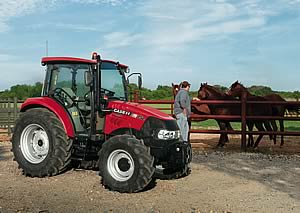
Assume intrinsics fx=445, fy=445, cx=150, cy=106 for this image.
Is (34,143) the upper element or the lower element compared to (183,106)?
lower

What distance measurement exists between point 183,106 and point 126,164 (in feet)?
12.8

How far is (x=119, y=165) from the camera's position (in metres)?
7.31

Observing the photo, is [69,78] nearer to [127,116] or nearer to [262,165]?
[127,116]

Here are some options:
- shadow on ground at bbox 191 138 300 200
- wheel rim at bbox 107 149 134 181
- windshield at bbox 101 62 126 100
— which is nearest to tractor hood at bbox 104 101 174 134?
windshield at bbox 101 62 126 100

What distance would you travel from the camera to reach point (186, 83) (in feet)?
35.4

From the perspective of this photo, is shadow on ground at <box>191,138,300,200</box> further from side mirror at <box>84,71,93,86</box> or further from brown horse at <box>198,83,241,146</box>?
side mirror at <box>84,71,93,86</box>

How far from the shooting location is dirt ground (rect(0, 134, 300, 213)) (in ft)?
20.4

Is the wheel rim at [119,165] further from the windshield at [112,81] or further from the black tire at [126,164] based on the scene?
the windshield at [112,81]

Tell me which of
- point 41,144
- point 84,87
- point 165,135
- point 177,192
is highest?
point 84,87

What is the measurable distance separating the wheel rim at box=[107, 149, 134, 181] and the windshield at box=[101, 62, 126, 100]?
4.75 ft

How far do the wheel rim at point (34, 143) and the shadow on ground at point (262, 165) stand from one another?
3.58 metres

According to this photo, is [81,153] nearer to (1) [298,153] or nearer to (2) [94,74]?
(2) [94,74]

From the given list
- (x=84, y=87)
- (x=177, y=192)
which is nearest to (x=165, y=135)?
(x=177, y=192)

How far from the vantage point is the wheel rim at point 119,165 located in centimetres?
720
